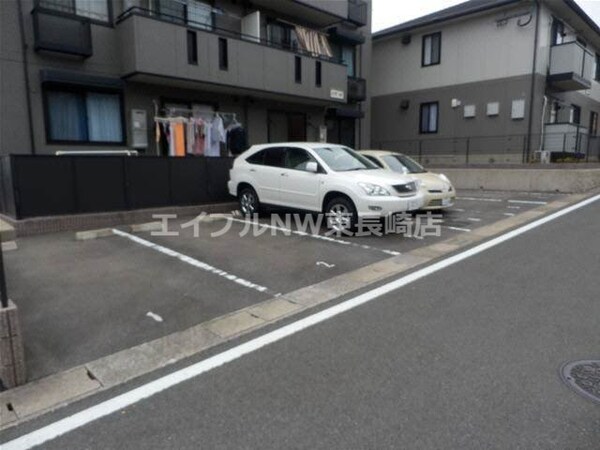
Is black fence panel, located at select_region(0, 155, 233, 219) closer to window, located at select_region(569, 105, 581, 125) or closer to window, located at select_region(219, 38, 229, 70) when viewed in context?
window, located at select_region(219, 38, 229, 70)

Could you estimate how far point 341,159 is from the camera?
813 centimetres

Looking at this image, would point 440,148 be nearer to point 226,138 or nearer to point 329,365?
point 226,138

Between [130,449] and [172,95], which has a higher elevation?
[172,95]

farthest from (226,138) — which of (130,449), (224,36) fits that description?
(130,449)

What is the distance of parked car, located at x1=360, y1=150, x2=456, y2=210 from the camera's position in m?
9.08

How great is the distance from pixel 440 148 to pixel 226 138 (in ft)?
35.5

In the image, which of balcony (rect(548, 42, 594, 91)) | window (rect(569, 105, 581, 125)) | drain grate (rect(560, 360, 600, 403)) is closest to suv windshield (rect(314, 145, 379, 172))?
drain grate (rect(560, 360, 600, 403))

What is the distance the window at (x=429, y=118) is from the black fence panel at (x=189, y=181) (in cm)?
1300

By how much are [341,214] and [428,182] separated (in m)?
2.81

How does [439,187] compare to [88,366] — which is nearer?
[88,366]

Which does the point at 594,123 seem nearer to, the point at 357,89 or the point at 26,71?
the point at 357,89

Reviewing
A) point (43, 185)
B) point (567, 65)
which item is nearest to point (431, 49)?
point (567, 65)

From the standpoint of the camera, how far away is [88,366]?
127 inches

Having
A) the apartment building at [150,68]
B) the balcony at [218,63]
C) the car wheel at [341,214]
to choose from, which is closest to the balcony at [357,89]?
the apartment building at [150,68]
